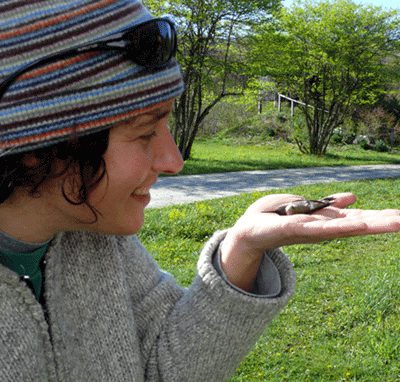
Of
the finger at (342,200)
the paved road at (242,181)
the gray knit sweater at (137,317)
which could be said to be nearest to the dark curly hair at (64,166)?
the gray knit sweater at (137,317)

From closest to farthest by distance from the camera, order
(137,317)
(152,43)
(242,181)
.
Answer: (152,43), (137,317), (242,181)

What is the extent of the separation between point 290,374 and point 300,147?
19.2 metres

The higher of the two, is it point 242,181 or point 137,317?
point 137,317

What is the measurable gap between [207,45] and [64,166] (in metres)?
15.4

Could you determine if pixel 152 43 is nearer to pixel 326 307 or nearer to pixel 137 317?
pixel 137 317

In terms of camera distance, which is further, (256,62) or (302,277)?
(256,62)

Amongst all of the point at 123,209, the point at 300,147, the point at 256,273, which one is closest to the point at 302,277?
the point at 256,273

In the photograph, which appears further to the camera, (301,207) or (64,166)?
(301,207)

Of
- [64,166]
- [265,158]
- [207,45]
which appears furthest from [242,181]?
[64,166]

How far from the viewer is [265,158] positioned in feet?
61.3

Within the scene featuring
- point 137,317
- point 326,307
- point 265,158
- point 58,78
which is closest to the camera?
point 58,78

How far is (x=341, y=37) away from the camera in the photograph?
19141 mm

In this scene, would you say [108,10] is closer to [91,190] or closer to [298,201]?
[91,190]

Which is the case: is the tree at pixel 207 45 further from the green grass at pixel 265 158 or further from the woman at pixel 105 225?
the woman at pixel 105 225
